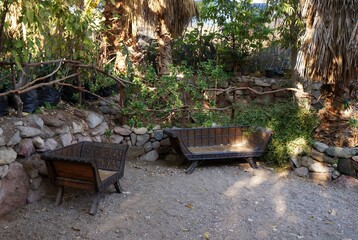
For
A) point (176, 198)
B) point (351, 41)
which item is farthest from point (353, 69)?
point (176, 198)

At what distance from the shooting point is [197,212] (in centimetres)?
349

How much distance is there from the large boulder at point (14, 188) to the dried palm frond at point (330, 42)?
404 centimetres

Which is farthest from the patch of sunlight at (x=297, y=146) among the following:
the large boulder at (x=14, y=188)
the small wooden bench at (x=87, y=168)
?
the large boulder at (x=14, y=188)

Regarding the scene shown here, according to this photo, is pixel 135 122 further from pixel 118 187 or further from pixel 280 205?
pixel 280 205

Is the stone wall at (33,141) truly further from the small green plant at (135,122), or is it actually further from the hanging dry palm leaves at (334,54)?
the hanging dry palm leaves at (334,54)

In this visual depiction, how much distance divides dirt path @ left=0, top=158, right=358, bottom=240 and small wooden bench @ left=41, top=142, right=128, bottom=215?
23 centimetres

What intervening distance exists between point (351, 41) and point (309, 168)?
6.13 ft

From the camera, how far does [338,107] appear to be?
5137mm

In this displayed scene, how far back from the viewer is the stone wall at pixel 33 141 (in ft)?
11.0

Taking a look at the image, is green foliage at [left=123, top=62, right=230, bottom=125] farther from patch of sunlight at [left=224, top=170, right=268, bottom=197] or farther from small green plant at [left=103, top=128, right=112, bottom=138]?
patch of sunlight at [left=224, top=170, right=268, bottom=197]

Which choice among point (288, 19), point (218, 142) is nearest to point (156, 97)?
point (218, 142)

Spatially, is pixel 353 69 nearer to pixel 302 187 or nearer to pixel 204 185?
pixel 302 187

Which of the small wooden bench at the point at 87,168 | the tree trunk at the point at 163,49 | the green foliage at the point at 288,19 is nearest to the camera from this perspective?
the small wooden bench at the point at 87,168

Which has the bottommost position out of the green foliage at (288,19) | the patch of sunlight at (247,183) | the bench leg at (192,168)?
the patch of sunlight at (247,183)
